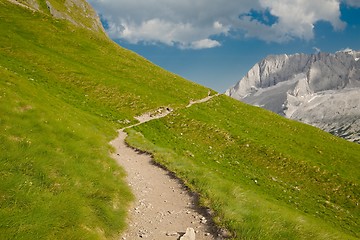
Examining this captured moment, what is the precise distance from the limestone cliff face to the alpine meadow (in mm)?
30618

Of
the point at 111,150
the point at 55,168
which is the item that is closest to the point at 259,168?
the point at 111,150

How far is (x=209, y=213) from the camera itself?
50.7 feet

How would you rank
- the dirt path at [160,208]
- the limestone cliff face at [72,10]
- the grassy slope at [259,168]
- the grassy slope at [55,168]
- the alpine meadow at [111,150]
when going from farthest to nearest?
the limestone cliff face at [72,10] < the grassy slope at [259,168] < the dirt path at [160,208] < the alpine meadow at [111,150] < the grassy slope at [55,168]

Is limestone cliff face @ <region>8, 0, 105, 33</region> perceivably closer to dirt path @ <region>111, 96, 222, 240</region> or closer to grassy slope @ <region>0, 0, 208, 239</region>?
grassy slope @ <region>0, 0, 208, 239</region>

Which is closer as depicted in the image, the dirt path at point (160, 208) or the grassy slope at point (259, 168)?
the dirt path at point (160, 208)

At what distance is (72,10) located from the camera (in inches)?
4796

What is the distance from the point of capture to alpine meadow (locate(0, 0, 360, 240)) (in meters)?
12.6

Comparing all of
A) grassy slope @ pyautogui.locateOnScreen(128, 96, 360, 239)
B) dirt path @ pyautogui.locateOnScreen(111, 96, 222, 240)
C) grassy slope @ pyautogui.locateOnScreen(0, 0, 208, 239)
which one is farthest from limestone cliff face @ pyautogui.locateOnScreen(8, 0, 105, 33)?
dirt path @ pyautogui.locateOnScreen(111, 96, 222, 240)

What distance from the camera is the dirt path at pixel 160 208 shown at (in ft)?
44.1

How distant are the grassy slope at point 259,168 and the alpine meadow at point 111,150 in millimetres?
137

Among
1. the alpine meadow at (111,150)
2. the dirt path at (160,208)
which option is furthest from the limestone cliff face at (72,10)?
the dirt path at (160,208)

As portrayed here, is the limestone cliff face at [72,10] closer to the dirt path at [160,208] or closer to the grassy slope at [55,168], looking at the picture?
the grassy slope at [55,168]

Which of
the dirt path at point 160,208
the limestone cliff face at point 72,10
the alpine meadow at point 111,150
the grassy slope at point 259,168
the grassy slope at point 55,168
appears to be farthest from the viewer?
the limestone cliff face at point 72,10

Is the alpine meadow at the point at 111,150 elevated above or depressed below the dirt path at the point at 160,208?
above
